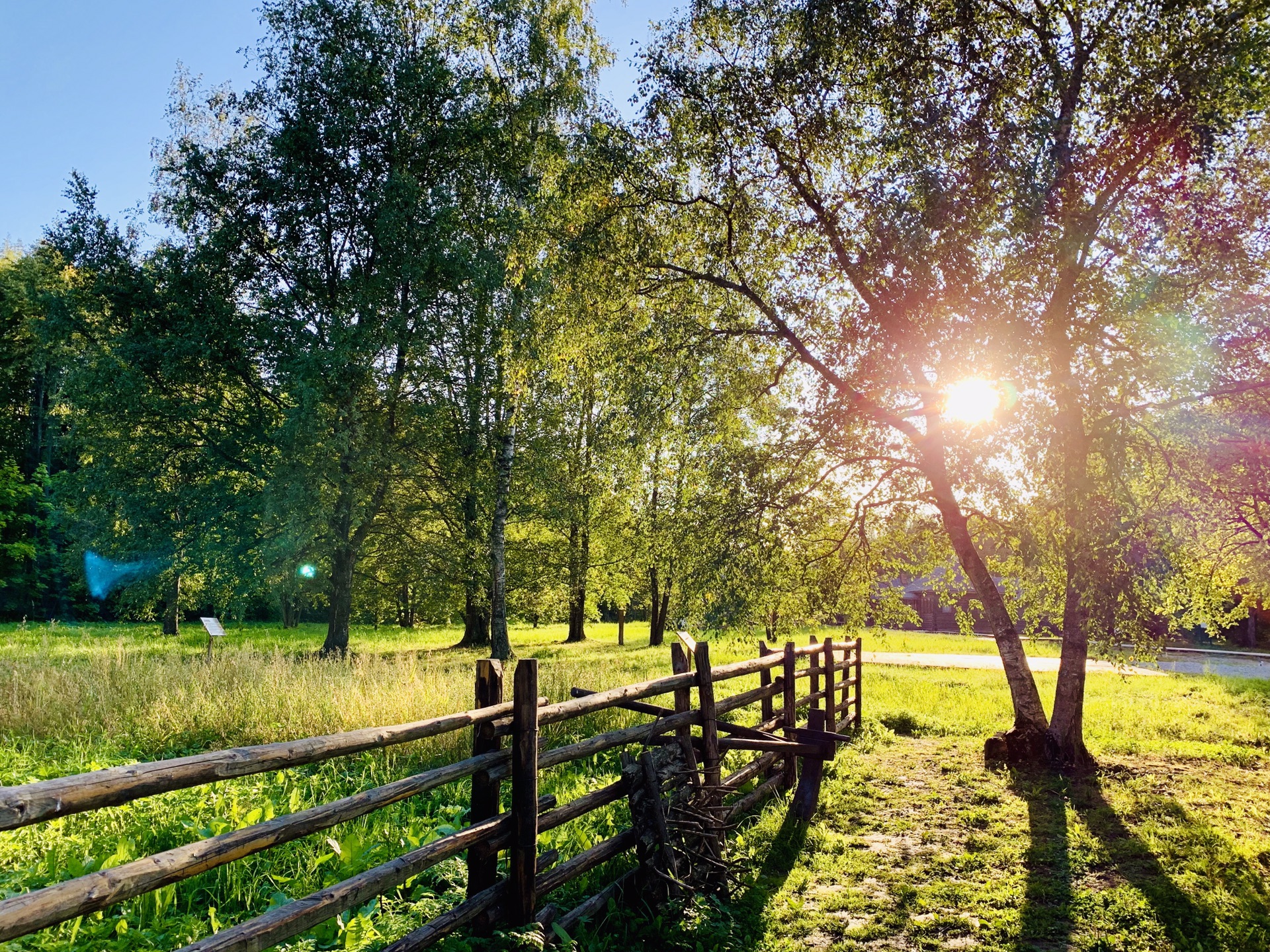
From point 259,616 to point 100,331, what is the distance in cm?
3219

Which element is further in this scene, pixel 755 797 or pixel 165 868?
pixel 755 797

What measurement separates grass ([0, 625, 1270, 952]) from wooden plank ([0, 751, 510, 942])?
781 mm

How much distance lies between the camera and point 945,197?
8.13 metres

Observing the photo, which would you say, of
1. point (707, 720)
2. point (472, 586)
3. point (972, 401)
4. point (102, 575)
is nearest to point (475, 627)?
point (472, 586)

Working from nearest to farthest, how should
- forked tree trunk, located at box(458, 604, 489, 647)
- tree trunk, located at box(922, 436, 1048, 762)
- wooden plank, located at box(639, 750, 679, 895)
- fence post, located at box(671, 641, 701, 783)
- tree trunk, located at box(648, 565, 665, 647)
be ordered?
wooden plank, located at box(639, 750, 679, 895) < fence post, located at box(671, 641, 701, 783) < tree trunk, located at box(922, 436, 1048, 762) < forked tree trunk, located at box(458, 604, 489, 647) < tree trunk, located at box(648, 565, 665, 647)

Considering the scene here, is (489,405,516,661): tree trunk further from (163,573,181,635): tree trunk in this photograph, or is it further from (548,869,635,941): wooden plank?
(548,869,635,941): wooden plank

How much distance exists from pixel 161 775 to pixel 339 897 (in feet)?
3.53

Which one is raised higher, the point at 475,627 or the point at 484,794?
the point at 484,794

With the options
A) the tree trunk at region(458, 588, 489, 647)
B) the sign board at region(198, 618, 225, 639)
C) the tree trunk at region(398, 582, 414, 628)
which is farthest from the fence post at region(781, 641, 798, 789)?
the tree trunk at region(398, 582, 414, 628)

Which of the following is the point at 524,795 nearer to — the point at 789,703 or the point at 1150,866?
the point at 789,703

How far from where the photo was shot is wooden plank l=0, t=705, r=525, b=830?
2.14m

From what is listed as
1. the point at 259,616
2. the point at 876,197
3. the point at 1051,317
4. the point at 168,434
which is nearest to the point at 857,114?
the point at 876,197

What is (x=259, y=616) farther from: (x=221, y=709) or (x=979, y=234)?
(x=979, y=234)

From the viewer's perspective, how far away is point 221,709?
8.96m
